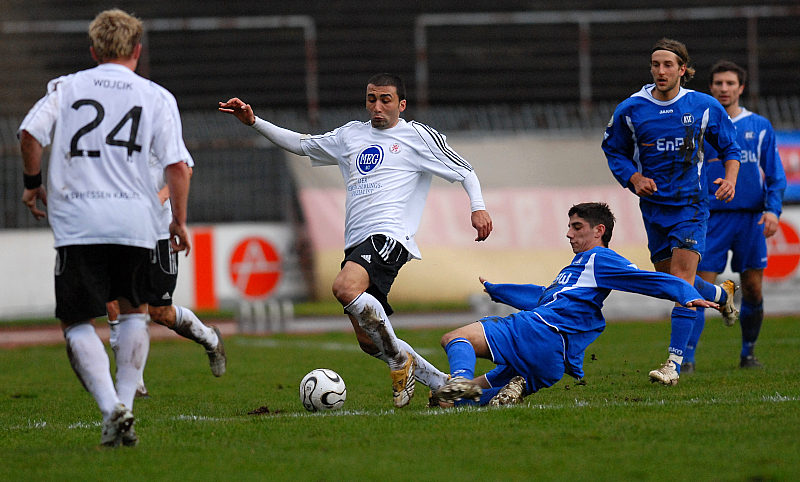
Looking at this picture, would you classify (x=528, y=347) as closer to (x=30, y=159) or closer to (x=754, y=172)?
(x=30, y=159)

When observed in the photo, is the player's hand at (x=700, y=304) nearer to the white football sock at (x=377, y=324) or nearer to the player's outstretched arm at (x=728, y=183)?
the player's outstretched arm at (x=728, y=183)

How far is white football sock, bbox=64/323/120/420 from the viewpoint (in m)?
4.89

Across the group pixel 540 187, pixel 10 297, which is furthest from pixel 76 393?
pixel 540 187

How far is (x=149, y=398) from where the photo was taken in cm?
767

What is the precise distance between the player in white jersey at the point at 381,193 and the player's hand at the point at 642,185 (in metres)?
1.23

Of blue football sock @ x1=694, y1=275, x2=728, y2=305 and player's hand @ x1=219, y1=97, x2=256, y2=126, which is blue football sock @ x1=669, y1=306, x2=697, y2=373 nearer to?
blue football sock @ x1=694, y1=275, x2=728, y2=305

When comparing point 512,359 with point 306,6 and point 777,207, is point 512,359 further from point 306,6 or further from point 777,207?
point 306,6

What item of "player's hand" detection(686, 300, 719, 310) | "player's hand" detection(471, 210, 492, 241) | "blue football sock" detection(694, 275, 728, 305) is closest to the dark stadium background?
Answer: "blue football sock" detection(694, 275, 728, 305)

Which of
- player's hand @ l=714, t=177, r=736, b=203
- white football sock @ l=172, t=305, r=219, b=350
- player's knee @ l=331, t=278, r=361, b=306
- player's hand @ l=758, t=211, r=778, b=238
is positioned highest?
player's hand @ l=714, t=177, r=736, b=203

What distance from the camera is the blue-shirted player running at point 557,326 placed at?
246 inches

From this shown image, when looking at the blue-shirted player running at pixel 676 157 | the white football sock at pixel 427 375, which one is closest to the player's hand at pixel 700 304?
the blue-shirted player running at pixel 676 157

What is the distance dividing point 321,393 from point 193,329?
1.13 m

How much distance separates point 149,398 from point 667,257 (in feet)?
12.4

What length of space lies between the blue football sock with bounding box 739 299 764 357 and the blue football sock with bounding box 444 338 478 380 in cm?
337
